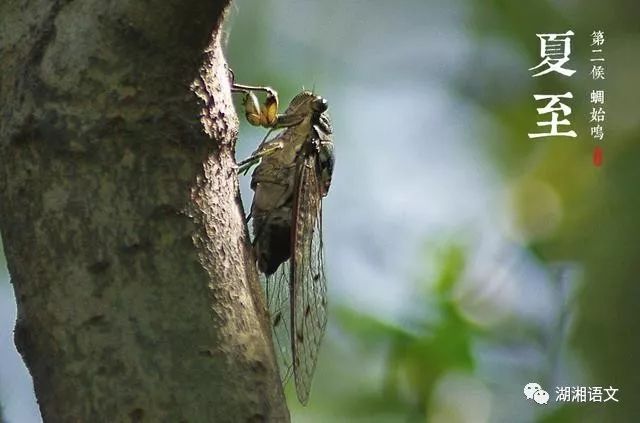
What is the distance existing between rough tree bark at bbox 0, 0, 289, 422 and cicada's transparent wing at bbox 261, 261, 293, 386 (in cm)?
79

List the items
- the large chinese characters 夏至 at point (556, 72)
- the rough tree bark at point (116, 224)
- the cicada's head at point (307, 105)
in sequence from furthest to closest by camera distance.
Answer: the large chinese characters 夏至 at point (556, 72)
the cicada's head at point (307, 105)
the rough tree bark at point (116, 224)

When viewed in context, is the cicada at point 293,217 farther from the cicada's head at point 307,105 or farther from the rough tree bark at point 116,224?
Answer: the rough tree bark at point 116,224

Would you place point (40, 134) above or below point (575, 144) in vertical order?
below

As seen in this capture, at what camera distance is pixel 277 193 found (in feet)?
5.55

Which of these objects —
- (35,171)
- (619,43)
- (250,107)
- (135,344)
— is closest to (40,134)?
(35,171)

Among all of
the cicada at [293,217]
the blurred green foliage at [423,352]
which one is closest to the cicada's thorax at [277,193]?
the cicada at [293,217]

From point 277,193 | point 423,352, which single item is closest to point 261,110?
point 277,193

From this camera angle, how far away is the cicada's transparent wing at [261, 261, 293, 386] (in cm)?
155

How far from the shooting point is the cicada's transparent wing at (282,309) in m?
1.55

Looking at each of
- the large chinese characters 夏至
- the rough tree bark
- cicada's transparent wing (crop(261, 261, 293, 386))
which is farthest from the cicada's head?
the rough tree bark

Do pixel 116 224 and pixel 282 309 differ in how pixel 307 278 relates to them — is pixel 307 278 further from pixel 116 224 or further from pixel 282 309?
pixel 116 224

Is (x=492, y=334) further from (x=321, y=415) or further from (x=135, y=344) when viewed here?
(x=135, y=344)

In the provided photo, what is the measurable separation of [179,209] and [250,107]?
94 centimetres

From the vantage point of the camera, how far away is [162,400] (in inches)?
26.9
